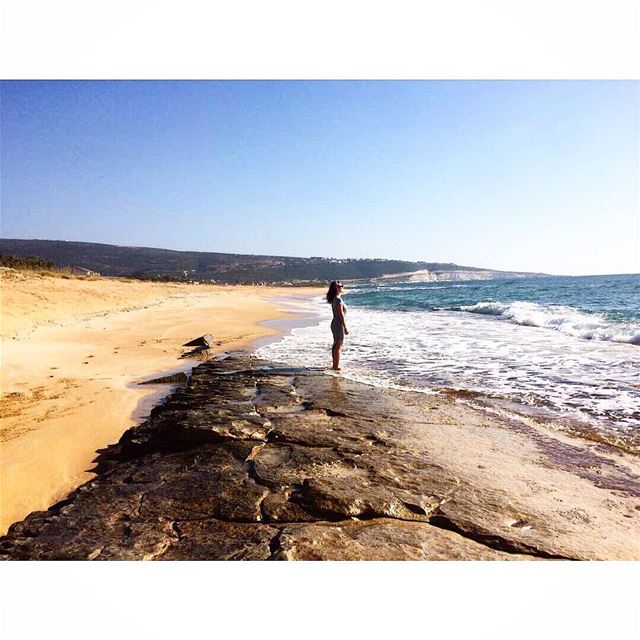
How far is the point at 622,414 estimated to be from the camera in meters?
5.64

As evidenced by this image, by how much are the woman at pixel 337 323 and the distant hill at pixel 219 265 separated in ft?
219

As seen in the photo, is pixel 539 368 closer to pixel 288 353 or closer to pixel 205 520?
pixel 288 353

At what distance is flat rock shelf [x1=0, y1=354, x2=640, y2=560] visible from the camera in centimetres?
259

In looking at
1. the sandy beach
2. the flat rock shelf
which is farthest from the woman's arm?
the flat rock shelf

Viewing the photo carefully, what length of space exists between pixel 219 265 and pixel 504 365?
3856 inches

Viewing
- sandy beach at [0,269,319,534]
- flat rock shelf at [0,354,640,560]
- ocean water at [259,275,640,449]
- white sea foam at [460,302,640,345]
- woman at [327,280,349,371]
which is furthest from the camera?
white sea foam at [460,302,640,345]

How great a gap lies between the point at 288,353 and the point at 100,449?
5.85 meters

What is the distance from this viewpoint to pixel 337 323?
8.66 m

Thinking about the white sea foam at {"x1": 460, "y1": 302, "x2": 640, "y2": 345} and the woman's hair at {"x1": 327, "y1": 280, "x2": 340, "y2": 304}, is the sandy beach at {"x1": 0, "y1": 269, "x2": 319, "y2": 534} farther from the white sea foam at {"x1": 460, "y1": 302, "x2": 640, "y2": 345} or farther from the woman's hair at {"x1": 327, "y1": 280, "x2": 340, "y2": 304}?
the white sea foam at {"x1": 460, "y1": 302, "x2": 640, "y2": 345}

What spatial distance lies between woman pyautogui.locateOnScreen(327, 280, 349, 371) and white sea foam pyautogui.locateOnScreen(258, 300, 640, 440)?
324mm

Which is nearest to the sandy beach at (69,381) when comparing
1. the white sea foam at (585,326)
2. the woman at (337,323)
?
the woman at (337,323)

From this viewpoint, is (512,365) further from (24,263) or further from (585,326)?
(24,263)
